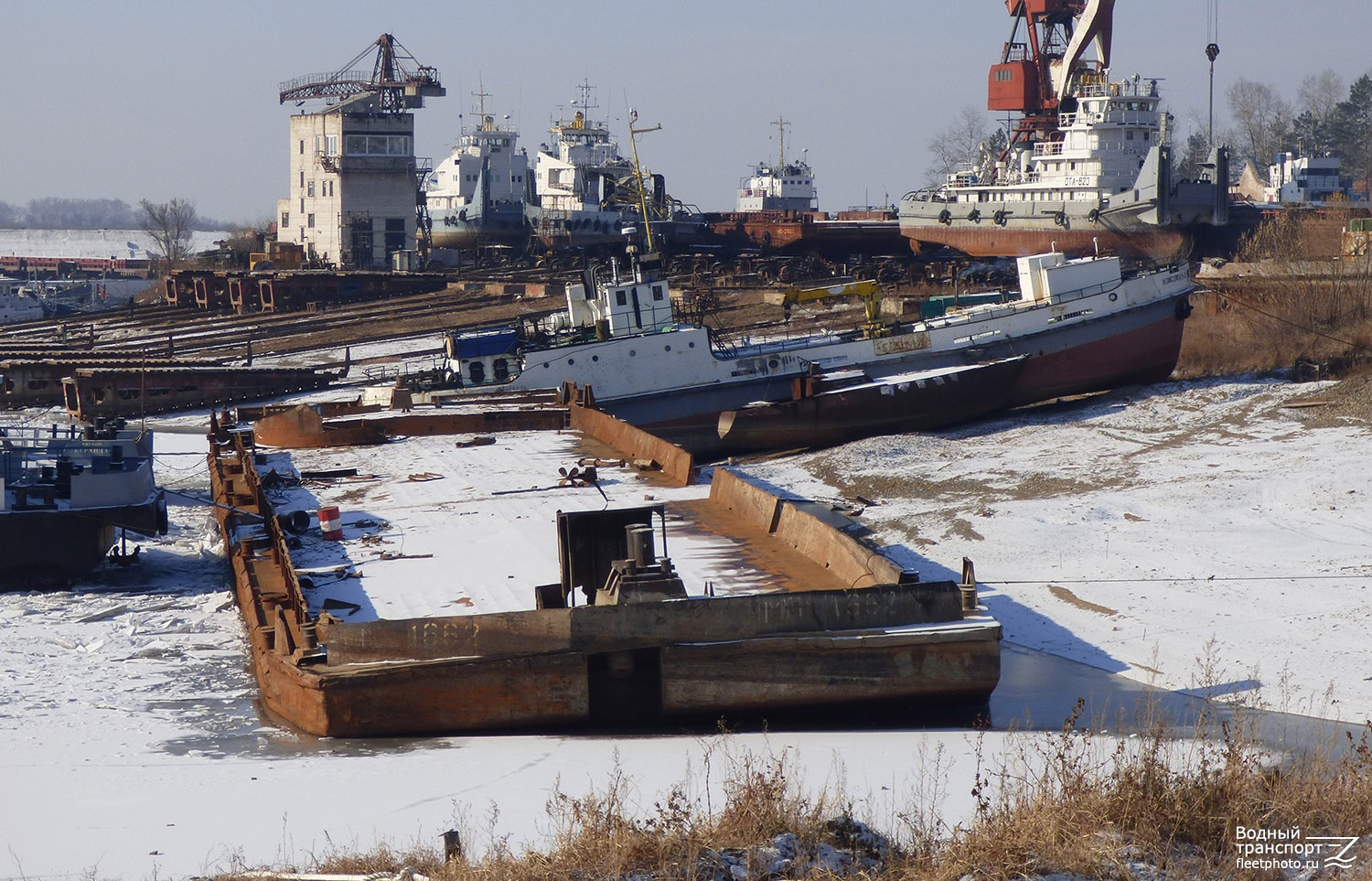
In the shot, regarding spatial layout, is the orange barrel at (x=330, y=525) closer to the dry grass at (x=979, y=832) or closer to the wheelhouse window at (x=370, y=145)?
the dry grass at (x=979, y=832)

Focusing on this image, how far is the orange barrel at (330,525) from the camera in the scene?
14031 mm

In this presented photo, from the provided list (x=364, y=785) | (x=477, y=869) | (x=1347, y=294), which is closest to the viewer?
(x=477, y=869)

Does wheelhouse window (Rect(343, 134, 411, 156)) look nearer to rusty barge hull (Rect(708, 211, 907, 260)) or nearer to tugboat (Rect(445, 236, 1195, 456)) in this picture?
rusty barge hull (Rect(708, 211, 907, 260))

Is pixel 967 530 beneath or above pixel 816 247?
beneath

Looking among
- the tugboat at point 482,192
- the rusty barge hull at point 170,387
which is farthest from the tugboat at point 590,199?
the rusty barge hull at point 170,387

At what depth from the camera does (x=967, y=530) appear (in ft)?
51.3

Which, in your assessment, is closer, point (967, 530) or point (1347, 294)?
point (967, 530)

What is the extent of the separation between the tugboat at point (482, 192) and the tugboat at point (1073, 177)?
21424mm

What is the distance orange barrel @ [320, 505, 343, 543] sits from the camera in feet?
46.0

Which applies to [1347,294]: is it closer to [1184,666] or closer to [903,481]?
[903,481]

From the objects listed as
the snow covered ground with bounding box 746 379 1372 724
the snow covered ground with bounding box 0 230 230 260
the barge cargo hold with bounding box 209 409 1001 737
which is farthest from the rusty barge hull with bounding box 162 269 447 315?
the snow covered ground with bounding box 0 230 230 260

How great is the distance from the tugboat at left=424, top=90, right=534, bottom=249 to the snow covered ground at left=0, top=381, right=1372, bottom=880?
46.6 meters

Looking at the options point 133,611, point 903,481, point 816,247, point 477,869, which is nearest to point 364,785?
point 477,869

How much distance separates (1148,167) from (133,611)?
38.8m
